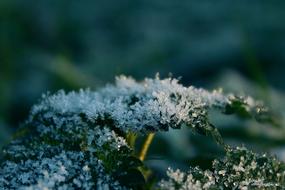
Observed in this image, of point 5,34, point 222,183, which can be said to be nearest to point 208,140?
point 222,183

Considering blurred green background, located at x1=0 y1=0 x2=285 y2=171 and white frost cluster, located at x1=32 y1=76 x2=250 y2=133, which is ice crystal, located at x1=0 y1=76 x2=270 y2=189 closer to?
white frost cluster, located at x1=32 y1=76 x2=250 y2=133

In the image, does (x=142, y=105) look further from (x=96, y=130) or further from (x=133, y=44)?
(x=133, y=44)

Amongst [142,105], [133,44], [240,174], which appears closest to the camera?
[240,174]

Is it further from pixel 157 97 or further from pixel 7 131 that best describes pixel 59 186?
pixel 7 131

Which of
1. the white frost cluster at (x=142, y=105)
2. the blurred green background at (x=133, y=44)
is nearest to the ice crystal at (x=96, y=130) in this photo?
the white frost cluster at (x=142, y=105)

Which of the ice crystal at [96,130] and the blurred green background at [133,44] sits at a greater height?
the blurred green background at [133,44]

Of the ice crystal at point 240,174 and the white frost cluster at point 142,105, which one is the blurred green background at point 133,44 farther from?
the ice crystal at point 240,174

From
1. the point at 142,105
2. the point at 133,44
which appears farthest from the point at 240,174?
the point at 133,44
